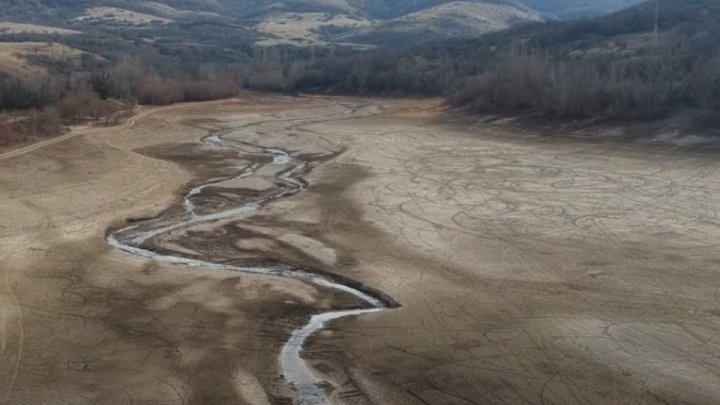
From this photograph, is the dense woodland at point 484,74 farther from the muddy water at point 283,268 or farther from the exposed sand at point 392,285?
the muddy water at point 283,268

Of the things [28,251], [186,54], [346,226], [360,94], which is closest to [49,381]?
[28,251]

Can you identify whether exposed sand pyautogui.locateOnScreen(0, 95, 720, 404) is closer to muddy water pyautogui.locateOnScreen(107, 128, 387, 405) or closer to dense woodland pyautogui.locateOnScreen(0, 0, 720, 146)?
muddy water pyautogui.locateOnScreen(107, 128, 387, 405)

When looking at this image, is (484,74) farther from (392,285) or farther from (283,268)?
(392,285)

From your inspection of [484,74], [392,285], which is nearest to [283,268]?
[392,285]

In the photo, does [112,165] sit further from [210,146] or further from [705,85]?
[705,85]

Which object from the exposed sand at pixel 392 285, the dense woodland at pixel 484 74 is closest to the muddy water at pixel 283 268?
the exposed sand at pixel 392 285

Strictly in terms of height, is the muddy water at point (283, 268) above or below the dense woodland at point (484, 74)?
below

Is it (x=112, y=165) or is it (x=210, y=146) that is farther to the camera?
(x=210, y=146)
